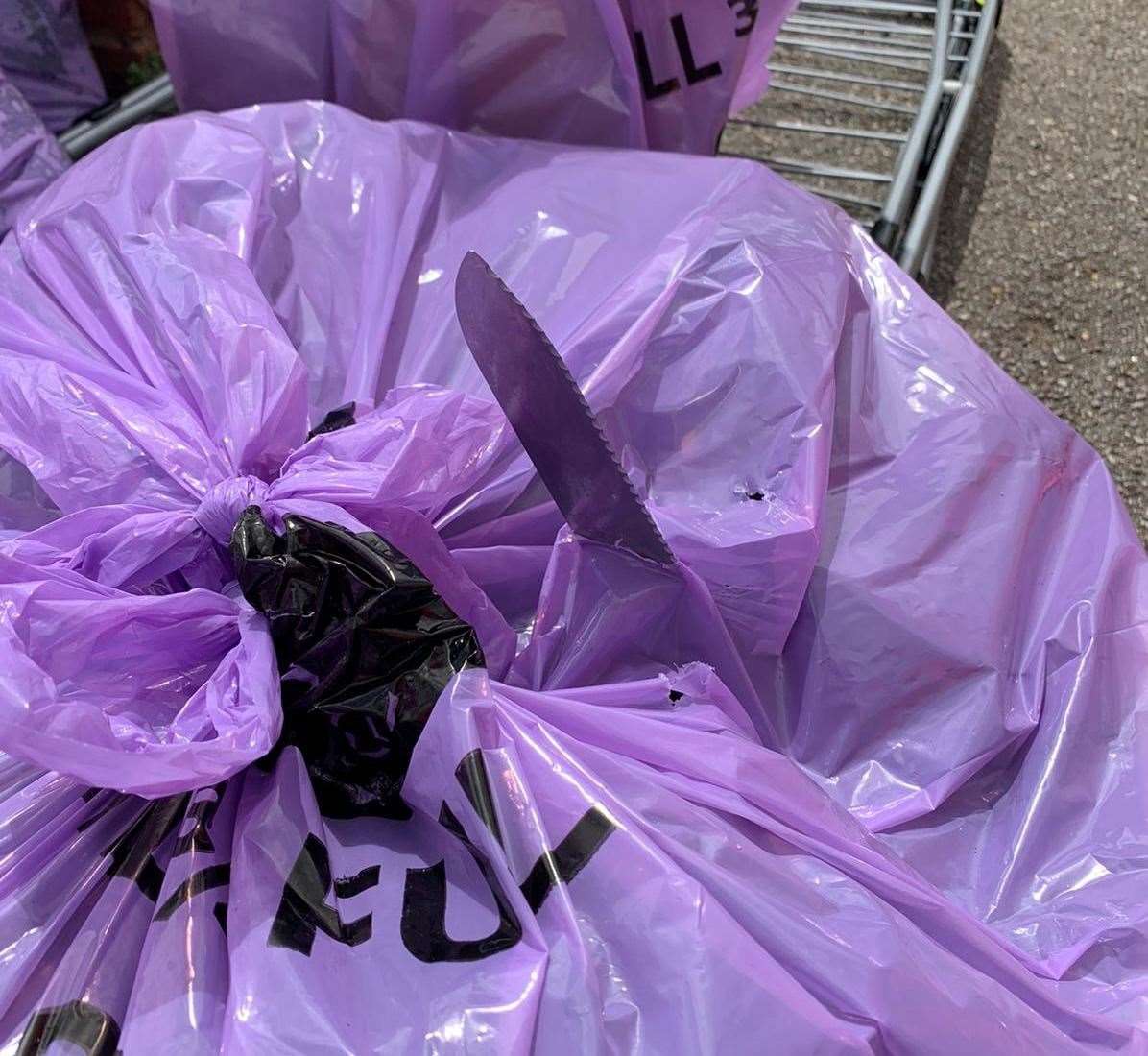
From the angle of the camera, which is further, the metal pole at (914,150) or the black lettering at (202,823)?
the metal pole at (914,150)

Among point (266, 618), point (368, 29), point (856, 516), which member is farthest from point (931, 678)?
point (368, 29)

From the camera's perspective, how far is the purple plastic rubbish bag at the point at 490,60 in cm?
85

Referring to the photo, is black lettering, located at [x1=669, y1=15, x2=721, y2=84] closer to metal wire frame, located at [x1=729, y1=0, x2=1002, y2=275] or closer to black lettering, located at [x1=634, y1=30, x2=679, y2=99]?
black lettering, located at [x1=634, y1=30, x2=679, y2=99]

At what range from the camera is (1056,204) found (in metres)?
1.46

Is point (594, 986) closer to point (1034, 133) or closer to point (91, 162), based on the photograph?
point (91, 162)

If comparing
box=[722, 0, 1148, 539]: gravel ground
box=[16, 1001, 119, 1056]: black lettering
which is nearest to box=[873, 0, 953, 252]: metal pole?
box=[722, 0, 1148, 539]: gravel ground

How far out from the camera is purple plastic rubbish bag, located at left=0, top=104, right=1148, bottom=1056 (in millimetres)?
500

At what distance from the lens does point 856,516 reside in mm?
708

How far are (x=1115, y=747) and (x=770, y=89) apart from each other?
3.89ft

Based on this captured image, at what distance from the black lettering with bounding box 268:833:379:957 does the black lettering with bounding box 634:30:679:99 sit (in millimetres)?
656

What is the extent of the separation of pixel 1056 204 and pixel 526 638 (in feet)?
3.73

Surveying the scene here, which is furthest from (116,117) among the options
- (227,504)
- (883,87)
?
(883,87)

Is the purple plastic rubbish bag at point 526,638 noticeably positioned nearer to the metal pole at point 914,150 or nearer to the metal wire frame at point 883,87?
the metal pole at point 914,150

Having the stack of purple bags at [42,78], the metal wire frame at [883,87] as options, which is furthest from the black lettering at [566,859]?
the metal wire frame at [883,87]
